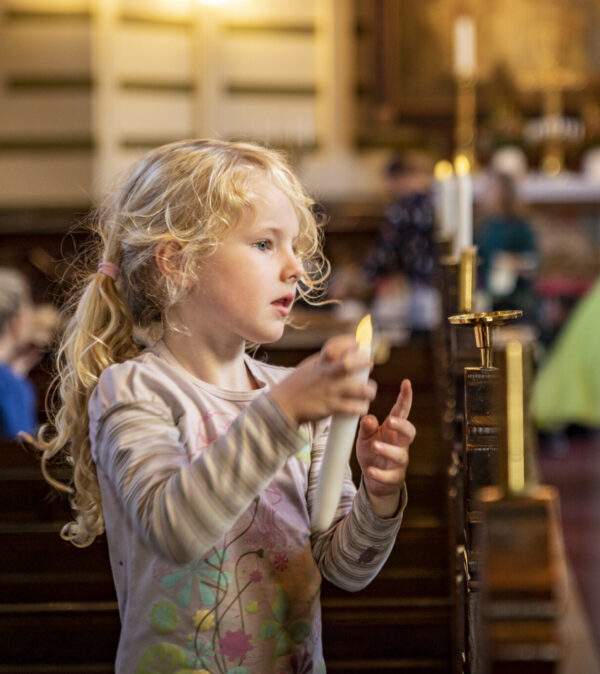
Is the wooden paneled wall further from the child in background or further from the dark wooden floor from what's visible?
the child in background

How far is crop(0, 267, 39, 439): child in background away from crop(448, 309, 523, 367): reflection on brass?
1.89m

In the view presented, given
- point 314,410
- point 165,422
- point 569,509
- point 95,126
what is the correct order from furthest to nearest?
1. point 95,126
2. point 569,509
3. point 165,422
4. point 314,410

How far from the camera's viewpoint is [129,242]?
1147 mm

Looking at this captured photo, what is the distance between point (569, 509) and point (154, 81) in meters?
4.57

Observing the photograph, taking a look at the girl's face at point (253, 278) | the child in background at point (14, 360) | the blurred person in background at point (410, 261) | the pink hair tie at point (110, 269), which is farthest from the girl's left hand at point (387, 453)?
the blurred person in background at point (410, 261)

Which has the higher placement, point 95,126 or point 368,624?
point 95,126

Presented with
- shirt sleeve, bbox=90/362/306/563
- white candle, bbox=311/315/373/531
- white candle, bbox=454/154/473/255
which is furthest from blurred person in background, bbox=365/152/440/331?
white candle, bbox=311/315/373/531

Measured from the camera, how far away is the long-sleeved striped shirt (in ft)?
3.16

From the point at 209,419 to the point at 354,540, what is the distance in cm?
21

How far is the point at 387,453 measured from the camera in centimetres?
102

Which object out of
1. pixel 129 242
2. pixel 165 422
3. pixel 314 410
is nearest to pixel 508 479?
pixel 314 410

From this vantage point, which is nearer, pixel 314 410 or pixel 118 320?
pixel 314 410

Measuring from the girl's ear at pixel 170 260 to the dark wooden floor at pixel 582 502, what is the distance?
1.82 metres

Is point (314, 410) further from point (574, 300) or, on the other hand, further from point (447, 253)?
point (574, 300)
